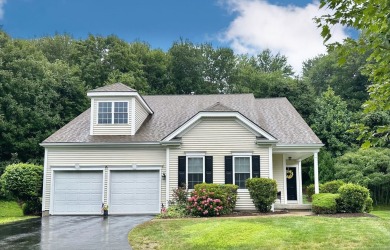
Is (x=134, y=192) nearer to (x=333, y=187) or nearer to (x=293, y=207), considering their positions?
(x=293, y=207)

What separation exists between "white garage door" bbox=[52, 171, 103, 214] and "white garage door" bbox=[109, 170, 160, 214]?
2.35ft

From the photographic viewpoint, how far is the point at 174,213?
1518cm

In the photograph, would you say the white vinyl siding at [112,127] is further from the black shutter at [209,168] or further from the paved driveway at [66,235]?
Answer: the paved driveway at [66,235]

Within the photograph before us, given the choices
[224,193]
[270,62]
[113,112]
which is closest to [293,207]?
[224,193]

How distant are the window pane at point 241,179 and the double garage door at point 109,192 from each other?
12.5 feet

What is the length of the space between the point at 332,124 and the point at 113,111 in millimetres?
17567

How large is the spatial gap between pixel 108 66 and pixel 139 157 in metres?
23.3

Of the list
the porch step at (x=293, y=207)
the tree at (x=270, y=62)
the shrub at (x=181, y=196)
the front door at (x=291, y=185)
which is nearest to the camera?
the shrub at (x=181, y=196)

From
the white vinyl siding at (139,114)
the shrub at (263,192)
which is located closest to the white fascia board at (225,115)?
the shrub at (263,192)

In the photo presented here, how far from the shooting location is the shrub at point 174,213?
14.9 m

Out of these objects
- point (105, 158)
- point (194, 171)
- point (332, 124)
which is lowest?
point (194, 171)

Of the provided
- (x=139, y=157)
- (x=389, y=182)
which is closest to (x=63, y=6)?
(x=139, y=157)

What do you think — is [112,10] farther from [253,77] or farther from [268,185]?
[253,77]

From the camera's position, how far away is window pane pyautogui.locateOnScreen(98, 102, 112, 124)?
63.4 feet
